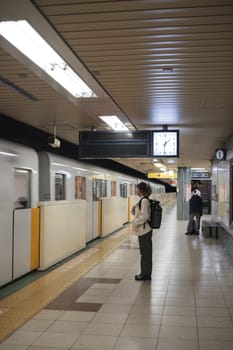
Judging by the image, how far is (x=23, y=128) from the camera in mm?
7613

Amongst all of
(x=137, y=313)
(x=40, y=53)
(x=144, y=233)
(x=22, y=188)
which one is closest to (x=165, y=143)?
(x=144, y=233)

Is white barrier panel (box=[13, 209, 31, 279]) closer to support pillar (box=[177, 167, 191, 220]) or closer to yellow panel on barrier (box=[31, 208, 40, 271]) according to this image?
yellow panel on barrier (box=[31, 208, 40, 271])

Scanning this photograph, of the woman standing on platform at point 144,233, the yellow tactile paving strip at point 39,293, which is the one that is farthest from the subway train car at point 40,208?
the woman standing on platform at point 144,233

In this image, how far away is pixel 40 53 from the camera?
12.6ft

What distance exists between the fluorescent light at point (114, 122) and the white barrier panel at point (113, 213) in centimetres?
608

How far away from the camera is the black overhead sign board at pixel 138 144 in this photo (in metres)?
7.33

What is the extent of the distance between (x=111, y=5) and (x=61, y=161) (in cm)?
668

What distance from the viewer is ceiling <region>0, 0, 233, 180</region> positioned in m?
2.99

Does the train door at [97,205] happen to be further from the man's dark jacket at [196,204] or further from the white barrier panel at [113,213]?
the man's dark jacket at [196,204]

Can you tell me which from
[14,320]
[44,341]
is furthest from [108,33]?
[14,320]

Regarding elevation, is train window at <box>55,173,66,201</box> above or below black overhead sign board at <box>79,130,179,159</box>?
below

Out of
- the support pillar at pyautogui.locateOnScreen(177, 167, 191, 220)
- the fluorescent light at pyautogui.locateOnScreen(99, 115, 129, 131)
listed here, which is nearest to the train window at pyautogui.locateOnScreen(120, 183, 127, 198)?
the support pillar at pyautogui.locateOnScreen(177, 167, 191, 220)

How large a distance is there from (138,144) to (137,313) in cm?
320

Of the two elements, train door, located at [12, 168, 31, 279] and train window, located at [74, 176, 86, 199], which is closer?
train door, located at [12, 168, 31, 279]
